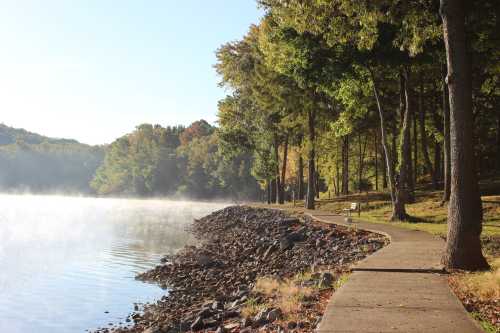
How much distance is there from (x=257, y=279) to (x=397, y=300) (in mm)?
7946

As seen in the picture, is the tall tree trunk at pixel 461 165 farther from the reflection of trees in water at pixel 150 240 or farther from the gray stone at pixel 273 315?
the reflection of trees in water at pixel 150 240

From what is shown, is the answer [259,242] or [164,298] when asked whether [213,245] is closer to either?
[259,242]

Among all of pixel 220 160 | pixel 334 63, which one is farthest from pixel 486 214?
pixel 220 160

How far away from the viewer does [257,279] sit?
1712 cm

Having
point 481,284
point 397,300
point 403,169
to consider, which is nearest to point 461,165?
point 481,284

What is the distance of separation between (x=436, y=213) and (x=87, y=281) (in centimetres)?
1864

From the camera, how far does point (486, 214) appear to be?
2691 centimetres

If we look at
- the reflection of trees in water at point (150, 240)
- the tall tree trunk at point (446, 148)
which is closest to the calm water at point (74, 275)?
the reflection of trees in water at point (150, 240)

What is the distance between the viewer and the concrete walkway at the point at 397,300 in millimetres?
8031

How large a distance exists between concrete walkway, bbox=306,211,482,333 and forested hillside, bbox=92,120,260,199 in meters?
105

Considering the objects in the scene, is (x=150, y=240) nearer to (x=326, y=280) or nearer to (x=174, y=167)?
(x=326, y=280)

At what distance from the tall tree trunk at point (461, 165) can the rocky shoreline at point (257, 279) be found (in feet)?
9.60

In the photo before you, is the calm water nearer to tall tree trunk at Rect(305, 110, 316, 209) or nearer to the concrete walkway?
the concrete walkway

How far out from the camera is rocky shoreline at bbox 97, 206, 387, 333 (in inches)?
414
